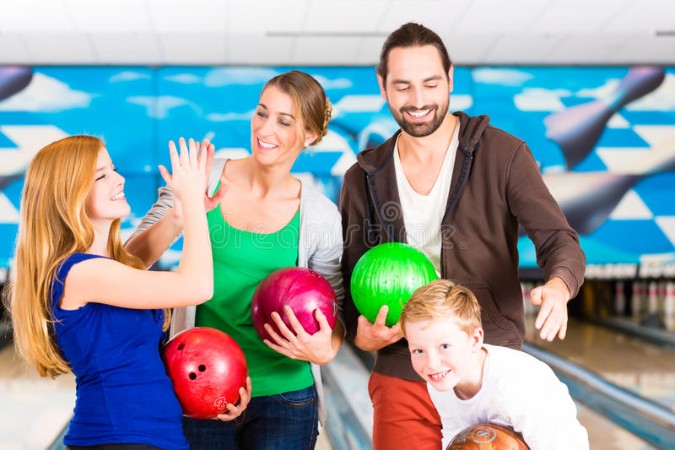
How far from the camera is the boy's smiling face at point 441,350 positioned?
5.30ft

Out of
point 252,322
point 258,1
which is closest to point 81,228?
point 252,322

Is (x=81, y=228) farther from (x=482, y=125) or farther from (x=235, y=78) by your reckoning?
(x=235, y=78)

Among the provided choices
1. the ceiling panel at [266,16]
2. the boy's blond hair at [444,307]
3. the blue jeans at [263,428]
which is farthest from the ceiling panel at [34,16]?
the boy's blond hair at [444,307]

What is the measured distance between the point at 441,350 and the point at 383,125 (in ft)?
14.8

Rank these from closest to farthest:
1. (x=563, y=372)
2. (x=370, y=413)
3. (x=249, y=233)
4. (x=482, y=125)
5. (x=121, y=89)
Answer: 1. (x=249, y=233)
2. (x=482, y=125)
3. (x=370, y=413)
4. (x=563, y=372)
5. (x=121, y=89)

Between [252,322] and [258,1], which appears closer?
[252,322]

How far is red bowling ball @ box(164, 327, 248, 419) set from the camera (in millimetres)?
1666

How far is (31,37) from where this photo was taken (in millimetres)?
5145

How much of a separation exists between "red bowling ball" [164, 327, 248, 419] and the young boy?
412 millimetres

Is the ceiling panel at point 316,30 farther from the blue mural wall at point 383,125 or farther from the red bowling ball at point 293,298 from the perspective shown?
the red bowling ball at point 293,298

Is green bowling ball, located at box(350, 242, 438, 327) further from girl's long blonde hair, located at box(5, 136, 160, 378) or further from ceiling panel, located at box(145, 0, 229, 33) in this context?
ceiling panel, located at box(145, 0, 229, 33)

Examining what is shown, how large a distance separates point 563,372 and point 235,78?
10.7 feet

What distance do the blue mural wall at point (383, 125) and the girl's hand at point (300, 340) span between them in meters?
4.10

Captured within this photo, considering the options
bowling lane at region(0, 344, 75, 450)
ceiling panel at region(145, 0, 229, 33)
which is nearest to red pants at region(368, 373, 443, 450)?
bowling lane at region(0, 344, 75, 450)
